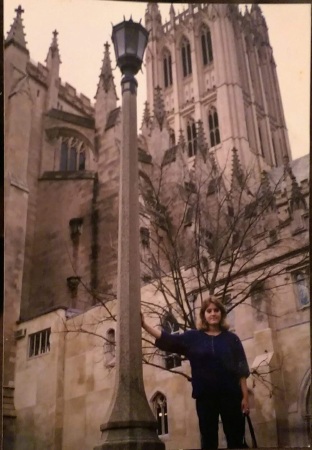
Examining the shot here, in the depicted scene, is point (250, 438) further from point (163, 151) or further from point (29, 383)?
point (163, 151)

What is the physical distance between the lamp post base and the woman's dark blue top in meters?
0.82

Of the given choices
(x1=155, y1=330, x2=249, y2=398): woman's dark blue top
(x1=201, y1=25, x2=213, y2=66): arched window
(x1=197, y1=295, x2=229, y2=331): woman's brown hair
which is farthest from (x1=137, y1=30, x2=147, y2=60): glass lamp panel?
(x1=201, y1=25, x2=213, y2=66): arched window

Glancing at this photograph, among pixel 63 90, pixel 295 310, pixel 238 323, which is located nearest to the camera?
pixel 238 323

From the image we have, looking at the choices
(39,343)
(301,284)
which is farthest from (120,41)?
(39,343)

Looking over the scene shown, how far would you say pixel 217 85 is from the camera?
126 feet

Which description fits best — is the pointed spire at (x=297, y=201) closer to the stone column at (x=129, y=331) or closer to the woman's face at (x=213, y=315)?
the woman's face at (x=213, y=315)

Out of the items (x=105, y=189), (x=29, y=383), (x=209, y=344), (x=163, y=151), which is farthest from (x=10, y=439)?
(x=163, y=151)

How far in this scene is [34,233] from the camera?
41.9ft

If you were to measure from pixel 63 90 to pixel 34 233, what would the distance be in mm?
10152

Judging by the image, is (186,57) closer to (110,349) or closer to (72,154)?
(72,154)

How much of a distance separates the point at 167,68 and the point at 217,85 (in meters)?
6.01

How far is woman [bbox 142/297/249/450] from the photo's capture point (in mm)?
4445

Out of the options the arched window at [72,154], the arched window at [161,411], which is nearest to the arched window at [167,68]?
the arched window at [72,154]

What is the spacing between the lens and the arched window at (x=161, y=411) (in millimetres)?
7454
